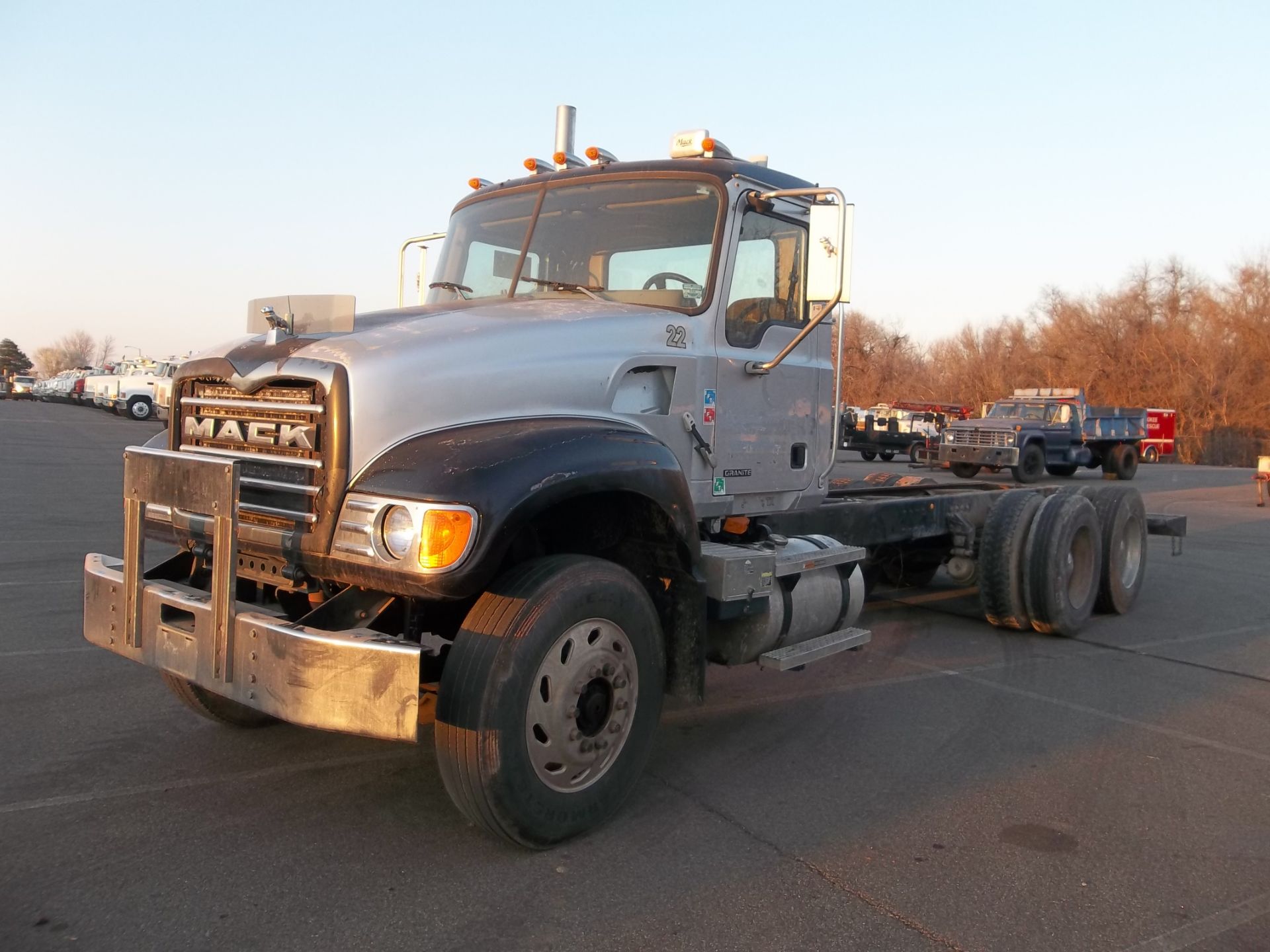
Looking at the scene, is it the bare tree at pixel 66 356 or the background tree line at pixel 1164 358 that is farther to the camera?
the bare tree at pixel 66 356

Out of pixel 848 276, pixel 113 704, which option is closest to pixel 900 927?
pixel 848 276

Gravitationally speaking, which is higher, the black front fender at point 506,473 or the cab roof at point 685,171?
the cab roof at point 685,171

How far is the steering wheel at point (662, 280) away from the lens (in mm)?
4887

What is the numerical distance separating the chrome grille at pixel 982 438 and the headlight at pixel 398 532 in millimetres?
24486

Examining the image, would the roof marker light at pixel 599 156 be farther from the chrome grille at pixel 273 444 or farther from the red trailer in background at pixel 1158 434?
the red trailer in background at pixel 1158 434

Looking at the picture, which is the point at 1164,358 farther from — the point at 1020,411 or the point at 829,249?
the point at 829,249

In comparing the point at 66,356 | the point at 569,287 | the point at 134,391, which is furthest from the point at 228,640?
the point at 66,356

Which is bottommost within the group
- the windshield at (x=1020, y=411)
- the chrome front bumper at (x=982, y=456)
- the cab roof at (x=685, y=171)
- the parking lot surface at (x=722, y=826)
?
the parking lot surface at (x=722, y=826)

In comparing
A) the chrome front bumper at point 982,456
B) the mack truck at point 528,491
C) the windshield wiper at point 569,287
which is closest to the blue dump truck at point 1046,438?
the chrome front bumper at point 982,456

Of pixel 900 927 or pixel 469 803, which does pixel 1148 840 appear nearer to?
pixel 900 927

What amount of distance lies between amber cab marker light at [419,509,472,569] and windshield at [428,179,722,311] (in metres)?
1.88

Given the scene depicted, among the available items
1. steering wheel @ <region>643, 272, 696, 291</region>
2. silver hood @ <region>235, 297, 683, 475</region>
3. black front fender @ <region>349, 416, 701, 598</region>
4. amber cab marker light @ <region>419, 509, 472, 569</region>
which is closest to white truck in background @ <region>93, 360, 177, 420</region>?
steering wheel @ <region>643, 272, 696, 291</region>

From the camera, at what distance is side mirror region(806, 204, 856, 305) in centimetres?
458

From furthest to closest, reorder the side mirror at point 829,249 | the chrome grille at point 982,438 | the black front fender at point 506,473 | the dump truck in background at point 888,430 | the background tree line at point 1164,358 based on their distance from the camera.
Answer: the background tree line at point 1164,358
the dump truck in background at point 888,430
the chrome grille at point 982,438
the side mirror at point 829,249
the black front fender at point 506,473
